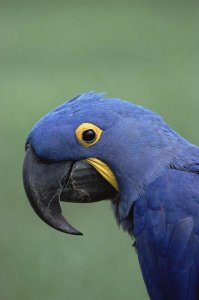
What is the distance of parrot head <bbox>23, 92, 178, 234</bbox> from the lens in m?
1.46

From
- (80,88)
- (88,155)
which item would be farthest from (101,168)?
(80,88)

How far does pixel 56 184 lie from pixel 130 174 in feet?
0.56

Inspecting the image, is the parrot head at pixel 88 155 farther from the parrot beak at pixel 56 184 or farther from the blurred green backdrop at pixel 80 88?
the blurred green backdrop at pixel 80 88

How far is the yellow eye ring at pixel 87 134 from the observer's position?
1.45 meters

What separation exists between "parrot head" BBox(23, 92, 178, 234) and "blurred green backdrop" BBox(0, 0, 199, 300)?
64.0 inches

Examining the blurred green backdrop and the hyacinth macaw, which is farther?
the blurred green backdrop

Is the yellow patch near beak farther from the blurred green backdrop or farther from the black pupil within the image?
the blurred green backdrop

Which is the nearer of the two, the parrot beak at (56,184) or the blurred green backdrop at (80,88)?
the parrot beak at (56,184)

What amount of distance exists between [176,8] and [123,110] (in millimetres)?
2369

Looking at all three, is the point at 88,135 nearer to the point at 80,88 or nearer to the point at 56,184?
the point at 56,184

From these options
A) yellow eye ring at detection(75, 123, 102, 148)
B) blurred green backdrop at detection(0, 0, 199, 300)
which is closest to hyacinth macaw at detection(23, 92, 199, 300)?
yellow eye ring at detection(75, 123, 102, 148)

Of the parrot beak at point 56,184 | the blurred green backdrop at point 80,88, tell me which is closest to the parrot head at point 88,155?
the parrot beak at point 56,184

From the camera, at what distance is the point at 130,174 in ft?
4.79

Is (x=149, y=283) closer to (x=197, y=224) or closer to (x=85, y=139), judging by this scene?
(x=197, y=224)
